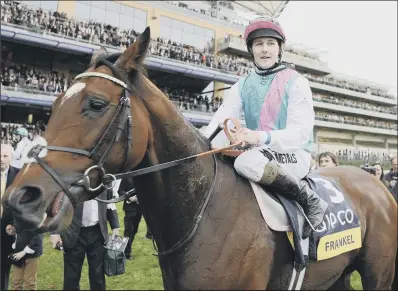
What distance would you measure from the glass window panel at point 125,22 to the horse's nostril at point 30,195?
2888 centimetres

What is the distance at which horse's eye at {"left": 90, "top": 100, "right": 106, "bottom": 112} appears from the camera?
5.85ft

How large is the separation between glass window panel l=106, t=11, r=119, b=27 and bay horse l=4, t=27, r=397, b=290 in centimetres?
2782

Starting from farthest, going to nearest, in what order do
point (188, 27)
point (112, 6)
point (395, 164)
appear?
point (188, 27), point (112, 6), point (395, 164)

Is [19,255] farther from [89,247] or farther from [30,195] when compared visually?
[30,195]

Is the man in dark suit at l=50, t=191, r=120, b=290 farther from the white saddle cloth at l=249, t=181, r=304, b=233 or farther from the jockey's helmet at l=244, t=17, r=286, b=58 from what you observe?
the jockey's helmet at l=244, t=17, r=286, b=58

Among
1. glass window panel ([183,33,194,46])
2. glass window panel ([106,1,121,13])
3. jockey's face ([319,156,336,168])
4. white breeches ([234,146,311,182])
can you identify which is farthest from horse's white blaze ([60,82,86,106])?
glass window panel ([183,33,194,46])

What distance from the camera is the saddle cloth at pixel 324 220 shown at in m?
2.18

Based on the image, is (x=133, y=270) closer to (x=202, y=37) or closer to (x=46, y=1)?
(x=46, y=1)

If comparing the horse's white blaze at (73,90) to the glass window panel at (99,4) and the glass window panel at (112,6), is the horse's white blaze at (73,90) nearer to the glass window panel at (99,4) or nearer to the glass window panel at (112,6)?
the glass window panel at (99,4)

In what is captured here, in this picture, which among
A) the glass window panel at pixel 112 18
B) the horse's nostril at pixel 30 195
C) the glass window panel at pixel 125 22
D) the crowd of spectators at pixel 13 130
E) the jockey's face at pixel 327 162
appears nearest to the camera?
the horse's nostril at pixel 30 195

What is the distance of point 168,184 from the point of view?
2041 millimetres

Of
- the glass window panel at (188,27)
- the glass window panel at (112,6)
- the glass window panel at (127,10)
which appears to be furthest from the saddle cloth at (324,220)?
the glass window panel at (188,27)

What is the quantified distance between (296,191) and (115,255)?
86.4 inches

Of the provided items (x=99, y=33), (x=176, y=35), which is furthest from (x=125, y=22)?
(x=99, y=33)
